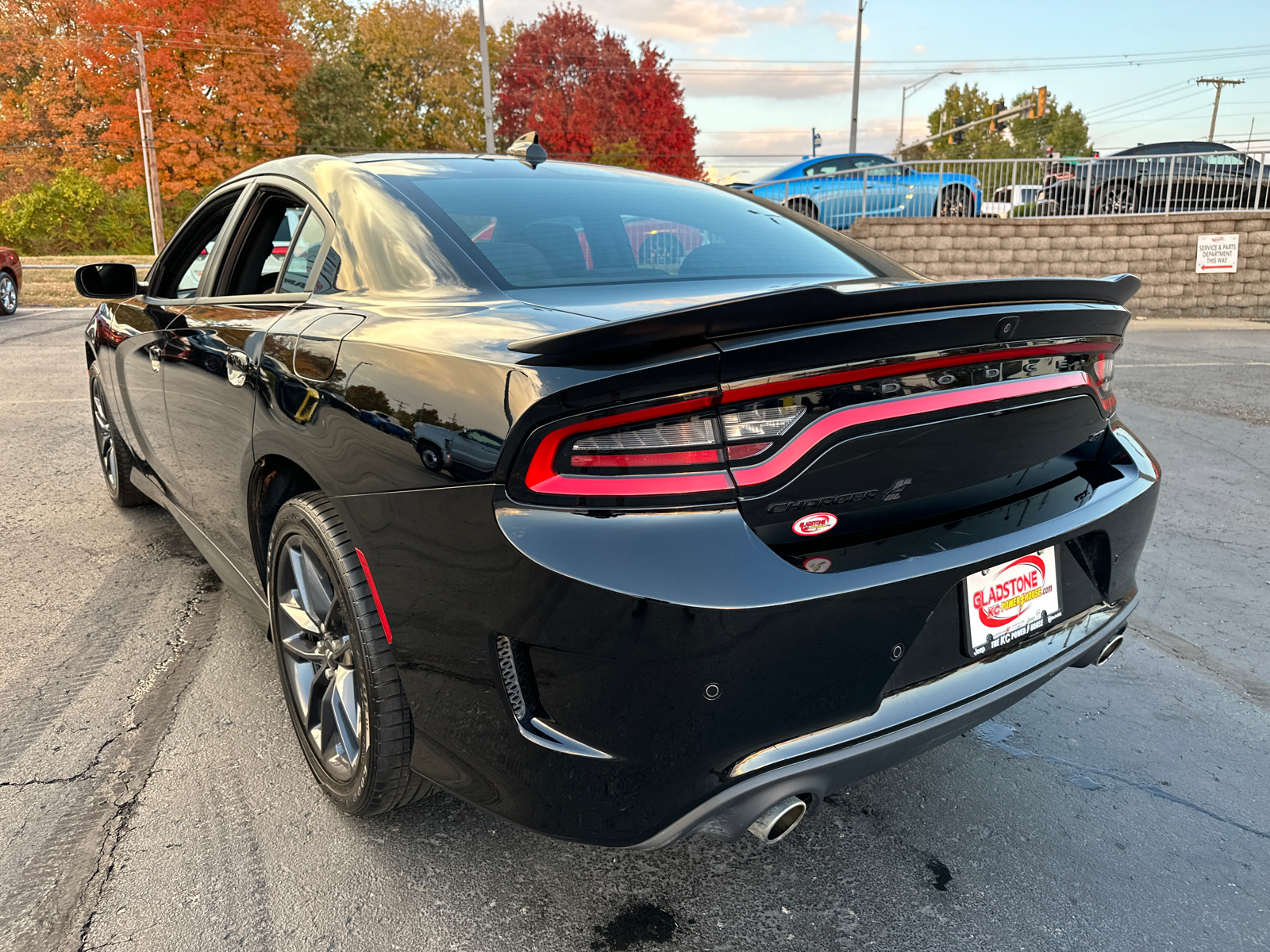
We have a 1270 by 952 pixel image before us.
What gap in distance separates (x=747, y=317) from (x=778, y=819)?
87 centimetres

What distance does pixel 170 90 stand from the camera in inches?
1436

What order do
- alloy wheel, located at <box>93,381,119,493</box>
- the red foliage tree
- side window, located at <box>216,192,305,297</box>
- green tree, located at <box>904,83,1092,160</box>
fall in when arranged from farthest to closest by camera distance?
green tree, located at <box>904,83,1092,160</box> < the red foliage tree < alloy wheel, located at <box>93,381,119,493</box> < side window, located at <box>216,192,305,297</box>

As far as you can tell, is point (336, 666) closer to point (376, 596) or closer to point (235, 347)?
point (376, 596)

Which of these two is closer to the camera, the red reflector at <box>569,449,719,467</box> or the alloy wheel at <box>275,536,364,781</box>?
the red reflector at <box>569,449,719,467</box>

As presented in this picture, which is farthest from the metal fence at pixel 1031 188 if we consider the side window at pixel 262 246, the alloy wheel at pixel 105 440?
the side window at pixel 262 246

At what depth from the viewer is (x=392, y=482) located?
1775 millimetres

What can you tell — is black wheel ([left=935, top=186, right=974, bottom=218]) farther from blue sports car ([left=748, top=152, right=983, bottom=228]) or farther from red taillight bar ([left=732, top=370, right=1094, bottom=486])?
red taillight bar ([left=732, top=370, right=1094, bottom=486])

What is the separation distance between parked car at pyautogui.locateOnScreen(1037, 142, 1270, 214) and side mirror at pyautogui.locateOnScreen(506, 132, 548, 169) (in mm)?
14709

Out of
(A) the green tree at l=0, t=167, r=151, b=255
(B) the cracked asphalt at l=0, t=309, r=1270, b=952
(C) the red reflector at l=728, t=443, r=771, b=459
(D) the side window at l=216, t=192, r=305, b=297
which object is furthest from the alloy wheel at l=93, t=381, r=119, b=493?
(A) the green tree at l=0, t=167, r=151, b=255

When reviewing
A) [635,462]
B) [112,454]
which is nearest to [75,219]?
[112,454]

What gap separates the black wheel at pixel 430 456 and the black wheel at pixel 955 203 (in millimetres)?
15358

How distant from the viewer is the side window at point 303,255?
2477 mm

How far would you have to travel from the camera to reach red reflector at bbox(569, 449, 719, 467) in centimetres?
151

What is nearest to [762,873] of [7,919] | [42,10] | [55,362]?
[7,919]
